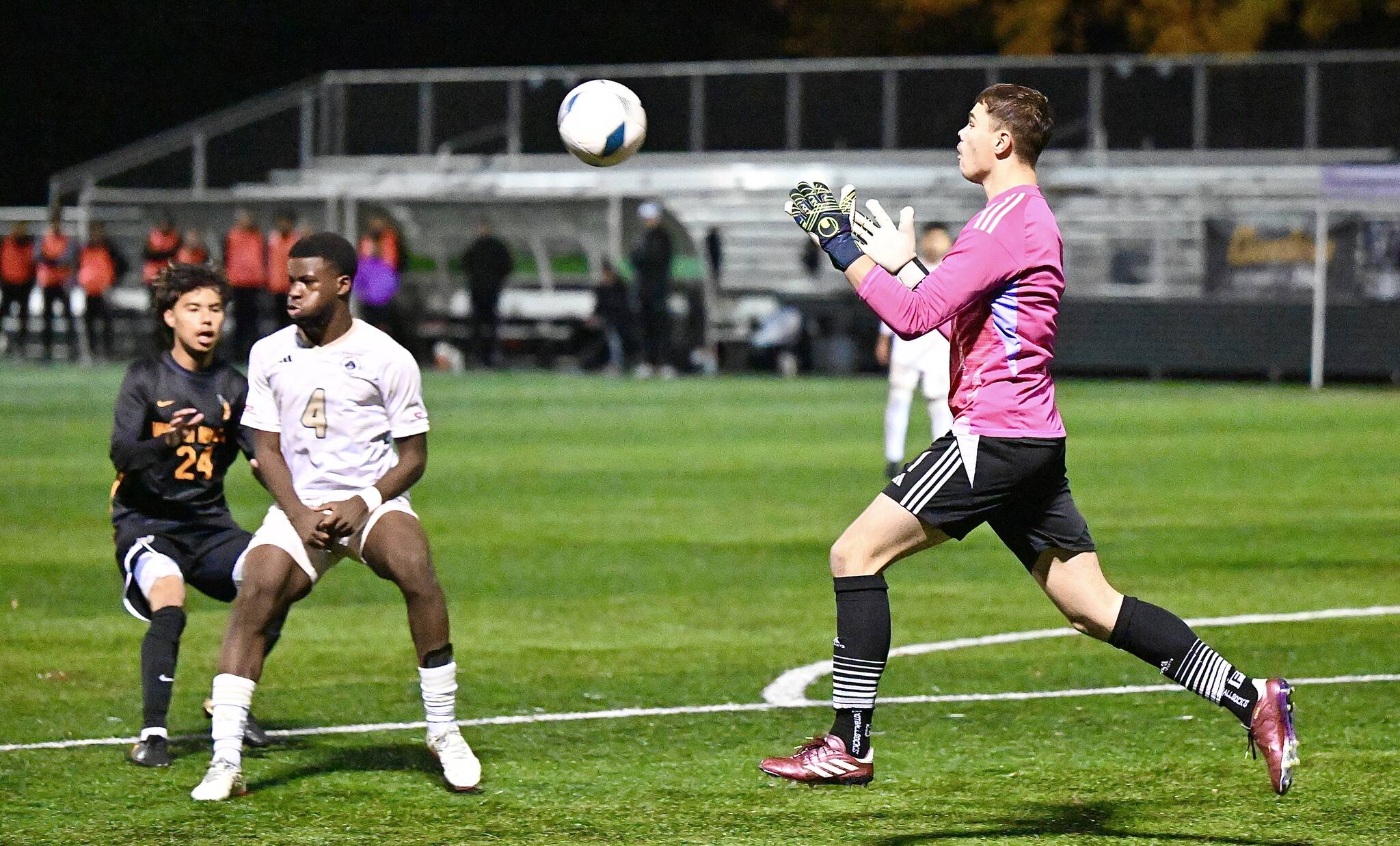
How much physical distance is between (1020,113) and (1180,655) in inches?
66.0

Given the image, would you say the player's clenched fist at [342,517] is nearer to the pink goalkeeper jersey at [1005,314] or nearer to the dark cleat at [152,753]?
the dark cleat at [152,753]

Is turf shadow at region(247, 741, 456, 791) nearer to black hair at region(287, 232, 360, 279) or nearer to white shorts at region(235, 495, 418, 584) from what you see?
white shorts at region(235, 495, 418, 584)

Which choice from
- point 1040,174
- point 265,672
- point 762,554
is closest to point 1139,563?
point 762,554

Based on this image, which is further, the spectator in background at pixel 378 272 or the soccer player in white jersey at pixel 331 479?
the spectator in background at pixel 378 272

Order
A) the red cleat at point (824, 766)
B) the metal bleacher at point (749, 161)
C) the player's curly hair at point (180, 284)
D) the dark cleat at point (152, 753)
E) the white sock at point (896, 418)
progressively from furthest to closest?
the metal bleacher at point (749, 161)
the white sock at point (896, 418)
the player's curly hair at point (180, 284)
the dark cleat at point (152, 753)
the red cleat at point (824, 766)

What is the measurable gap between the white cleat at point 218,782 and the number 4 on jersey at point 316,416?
110 centimetres

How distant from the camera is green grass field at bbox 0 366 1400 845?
6.50m

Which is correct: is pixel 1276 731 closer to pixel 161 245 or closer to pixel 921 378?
pixel 921 378

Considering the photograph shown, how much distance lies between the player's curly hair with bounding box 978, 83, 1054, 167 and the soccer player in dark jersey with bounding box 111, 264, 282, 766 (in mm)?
2932

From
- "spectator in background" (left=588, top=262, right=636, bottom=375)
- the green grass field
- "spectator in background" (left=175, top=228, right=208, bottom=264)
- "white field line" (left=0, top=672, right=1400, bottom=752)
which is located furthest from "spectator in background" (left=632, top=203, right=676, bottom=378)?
"white field line" (left=0, top=672, right=1400, bottom=752)

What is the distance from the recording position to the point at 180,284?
7.44 m

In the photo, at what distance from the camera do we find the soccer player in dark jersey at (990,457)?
600cm

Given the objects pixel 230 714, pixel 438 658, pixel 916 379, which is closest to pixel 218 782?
pixel 230 714

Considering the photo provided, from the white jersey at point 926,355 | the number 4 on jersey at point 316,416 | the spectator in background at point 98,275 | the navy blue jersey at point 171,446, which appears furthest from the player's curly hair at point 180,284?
the spectator in background at point 98,275
